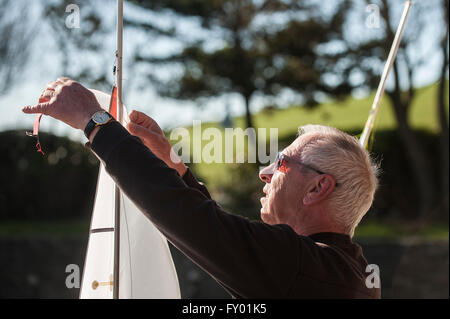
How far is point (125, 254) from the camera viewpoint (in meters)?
2.18

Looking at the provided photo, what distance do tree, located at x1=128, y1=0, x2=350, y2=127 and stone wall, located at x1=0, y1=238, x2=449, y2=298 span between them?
3.54 metres

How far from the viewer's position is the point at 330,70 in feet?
32.5

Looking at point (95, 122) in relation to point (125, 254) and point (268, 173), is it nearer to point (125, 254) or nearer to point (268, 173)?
point (268, 173)

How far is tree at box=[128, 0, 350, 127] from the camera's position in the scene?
10.1m

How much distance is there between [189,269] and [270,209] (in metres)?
5.56

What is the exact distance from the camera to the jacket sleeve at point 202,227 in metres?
1.39

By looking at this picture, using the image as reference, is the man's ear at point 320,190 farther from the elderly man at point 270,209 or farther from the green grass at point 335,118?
the green grass at point 335,118

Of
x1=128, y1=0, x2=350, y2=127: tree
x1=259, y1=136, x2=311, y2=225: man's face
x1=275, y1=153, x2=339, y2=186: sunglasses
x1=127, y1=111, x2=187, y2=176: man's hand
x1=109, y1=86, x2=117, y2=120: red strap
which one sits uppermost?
x1=128, y1=0, x2=350, y2=127: tree

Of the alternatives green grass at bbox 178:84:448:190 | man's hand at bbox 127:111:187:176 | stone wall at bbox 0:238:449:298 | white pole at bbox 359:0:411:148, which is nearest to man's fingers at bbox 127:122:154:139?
man's hand at bbox 127:111:187:176

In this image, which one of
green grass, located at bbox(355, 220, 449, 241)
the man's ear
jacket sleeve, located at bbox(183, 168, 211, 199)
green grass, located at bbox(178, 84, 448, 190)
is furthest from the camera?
green grass, located at bbox(178, 84, 448, 190)

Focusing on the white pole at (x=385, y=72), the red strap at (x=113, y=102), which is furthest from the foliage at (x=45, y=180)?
the red strap at (x=113, y=102)

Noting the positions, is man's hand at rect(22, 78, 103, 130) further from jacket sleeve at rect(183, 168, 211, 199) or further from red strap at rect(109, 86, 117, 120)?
jacket sleeve at rect(183, 168, 211, 199)

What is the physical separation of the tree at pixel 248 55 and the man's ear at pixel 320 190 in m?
8.40

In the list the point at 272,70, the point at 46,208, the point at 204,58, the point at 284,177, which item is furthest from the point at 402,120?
the point at 284,177
